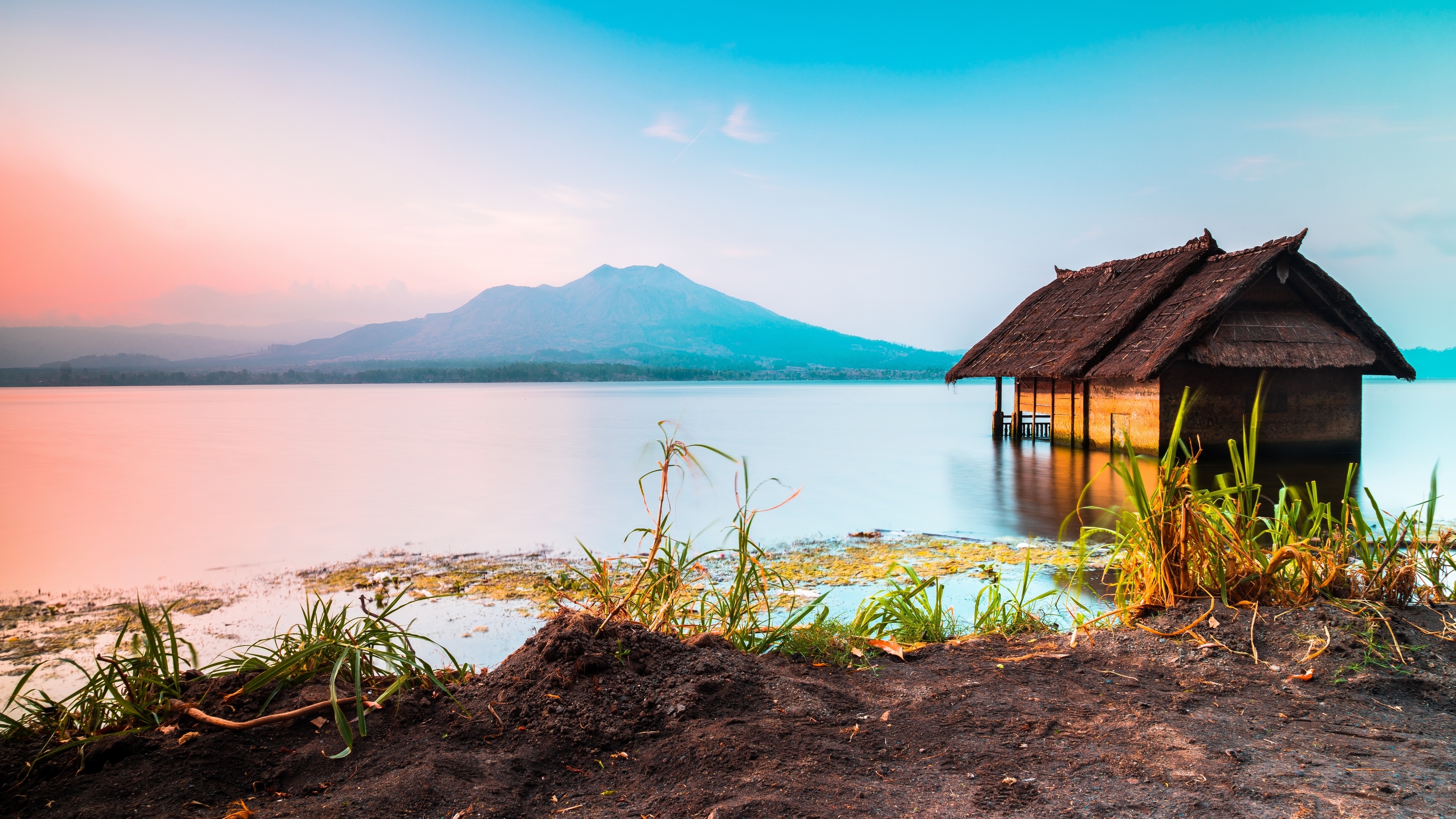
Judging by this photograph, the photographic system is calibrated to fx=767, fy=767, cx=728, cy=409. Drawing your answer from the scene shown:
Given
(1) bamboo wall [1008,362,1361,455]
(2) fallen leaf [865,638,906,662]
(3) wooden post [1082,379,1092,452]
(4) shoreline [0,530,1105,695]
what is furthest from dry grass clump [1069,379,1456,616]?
(3) wooden post [1082,379,1092,452]

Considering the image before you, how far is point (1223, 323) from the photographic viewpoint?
47.5 feet

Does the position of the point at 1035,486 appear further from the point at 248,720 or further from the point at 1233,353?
the point at 248,720

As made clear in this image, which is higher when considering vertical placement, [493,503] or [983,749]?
[983,749]

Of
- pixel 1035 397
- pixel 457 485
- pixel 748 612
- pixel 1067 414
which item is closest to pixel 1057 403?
pixel 1067 414

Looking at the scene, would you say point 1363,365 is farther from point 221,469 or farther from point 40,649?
point 221,469

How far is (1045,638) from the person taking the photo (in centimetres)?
374

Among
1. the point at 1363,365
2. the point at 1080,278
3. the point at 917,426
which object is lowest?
the point at 917,426

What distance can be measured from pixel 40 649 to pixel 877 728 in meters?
6.09

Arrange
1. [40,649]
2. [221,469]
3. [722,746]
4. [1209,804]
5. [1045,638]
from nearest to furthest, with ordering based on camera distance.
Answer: [1209,804], [722,746], [1045,638], [40,649], [221,469]

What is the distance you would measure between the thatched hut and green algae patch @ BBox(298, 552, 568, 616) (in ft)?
35.8

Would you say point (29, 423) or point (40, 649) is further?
point (29, 423)

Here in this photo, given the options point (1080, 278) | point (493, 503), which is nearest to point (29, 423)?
point (493, 503)

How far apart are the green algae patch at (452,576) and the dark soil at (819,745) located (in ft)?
12.2

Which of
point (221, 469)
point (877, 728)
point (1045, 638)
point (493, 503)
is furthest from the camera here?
point (221, 469)
